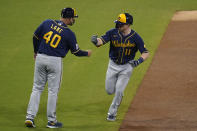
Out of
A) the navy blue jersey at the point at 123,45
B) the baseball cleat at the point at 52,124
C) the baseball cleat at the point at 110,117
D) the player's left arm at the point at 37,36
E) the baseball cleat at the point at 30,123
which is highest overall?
the player's left arm at the point at 37,36

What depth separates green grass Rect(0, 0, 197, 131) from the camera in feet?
29.9

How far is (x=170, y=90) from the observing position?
10.4m

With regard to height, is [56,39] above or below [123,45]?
above

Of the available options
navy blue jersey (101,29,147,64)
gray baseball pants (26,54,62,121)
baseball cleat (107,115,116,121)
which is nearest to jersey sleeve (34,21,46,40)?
gray baseball pants (26,54,62,121)

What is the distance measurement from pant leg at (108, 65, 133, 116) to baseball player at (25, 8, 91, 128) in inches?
32.9

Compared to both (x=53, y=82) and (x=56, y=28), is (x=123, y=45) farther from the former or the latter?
(x=53, y=82)

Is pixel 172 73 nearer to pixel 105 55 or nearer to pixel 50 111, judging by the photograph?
Answer: pixel 105 55

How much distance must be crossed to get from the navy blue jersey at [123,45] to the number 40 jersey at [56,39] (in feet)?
2.62

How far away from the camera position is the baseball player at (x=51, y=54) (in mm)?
8195

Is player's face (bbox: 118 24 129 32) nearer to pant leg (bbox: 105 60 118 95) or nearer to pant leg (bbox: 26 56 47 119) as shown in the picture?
pant leg (bbox: 105 60 118 95)

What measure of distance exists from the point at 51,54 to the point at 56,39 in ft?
0.91

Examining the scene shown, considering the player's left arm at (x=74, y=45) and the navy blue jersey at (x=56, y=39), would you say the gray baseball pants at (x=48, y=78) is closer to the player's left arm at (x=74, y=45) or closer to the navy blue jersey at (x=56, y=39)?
the navy blue jersey at (x=56, y=39)

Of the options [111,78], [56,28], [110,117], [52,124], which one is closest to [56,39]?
[56,28]

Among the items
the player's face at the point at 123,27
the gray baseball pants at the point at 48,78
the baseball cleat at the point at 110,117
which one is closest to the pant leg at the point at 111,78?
the baseball cleat at the point at 110,117
